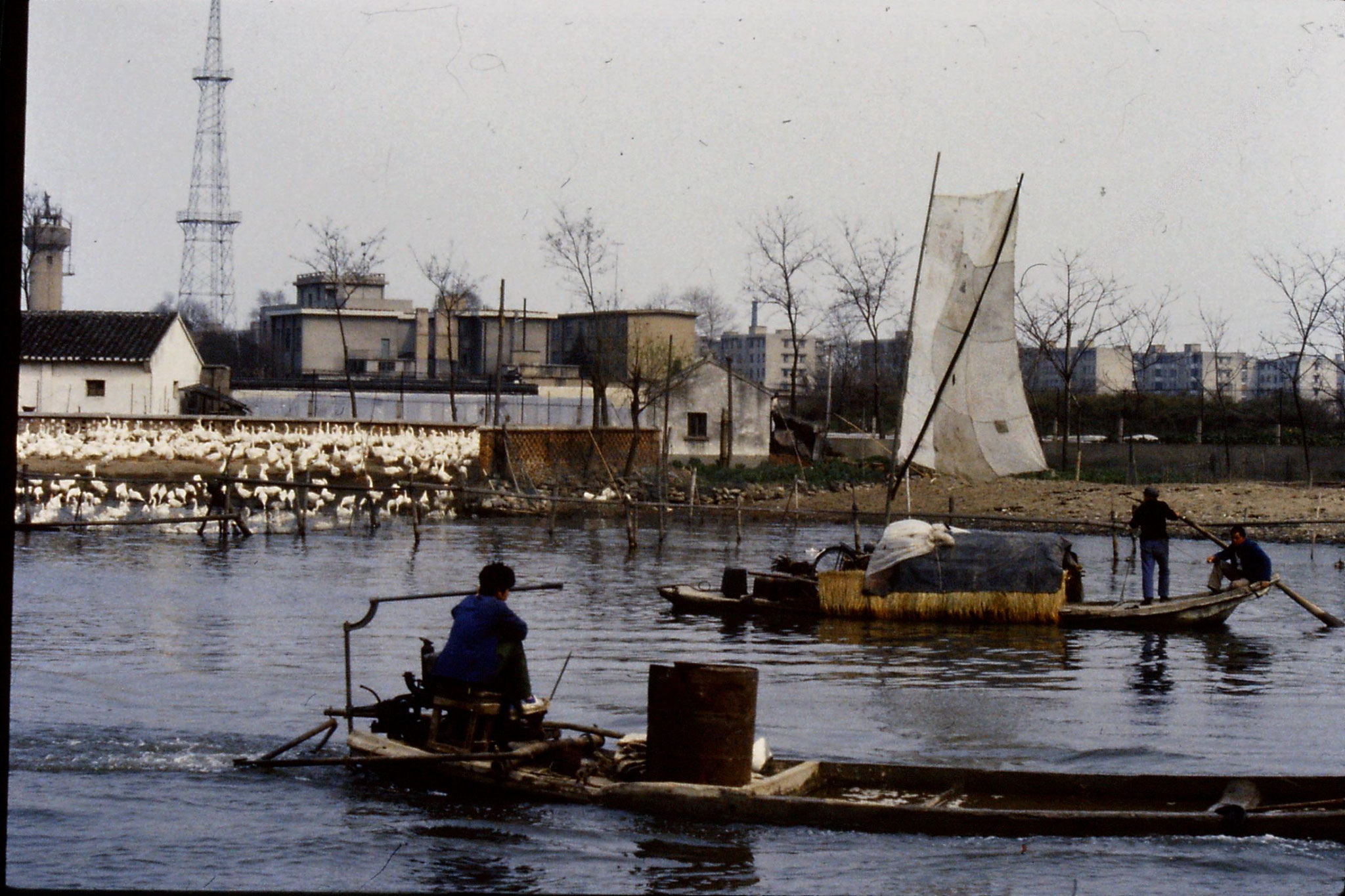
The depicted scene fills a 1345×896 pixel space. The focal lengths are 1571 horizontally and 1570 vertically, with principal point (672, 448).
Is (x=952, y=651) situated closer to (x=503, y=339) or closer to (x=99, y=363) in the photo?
(x=99, y=363)

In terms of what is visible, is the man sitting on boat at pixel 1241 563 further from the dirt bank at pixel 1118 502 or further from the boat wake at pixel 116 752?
the boat wake at pixel 116 752

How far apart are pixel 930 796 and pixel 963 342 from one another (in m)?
14.7

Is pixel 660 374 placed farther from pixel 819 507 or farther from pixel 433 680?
pixel 433 680

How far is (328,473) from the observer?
47.6 metres

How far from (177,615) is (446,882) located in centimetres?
1398

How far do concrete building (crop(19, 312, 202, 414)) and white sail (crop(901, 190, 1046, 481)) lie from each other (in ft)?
111

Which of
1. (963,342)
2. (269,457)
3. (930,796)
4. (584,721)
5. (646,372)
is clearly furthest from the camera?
(646,372)

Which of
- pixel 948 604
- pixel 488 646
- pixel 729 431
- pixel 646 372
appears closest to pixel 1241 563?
pixel 948 604

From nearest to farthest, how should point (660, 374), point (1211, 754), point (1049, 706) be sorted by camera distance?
1. point (1211, 754)
2. point (1049, 706)
3. point (660, 374)

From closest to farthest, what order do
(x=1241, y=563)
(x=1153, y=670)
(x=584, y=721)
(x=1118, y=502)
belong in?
(x=584, y=721) < (x=1153, y=670) < (x=1241, y=563) < (x=1118, y=502)

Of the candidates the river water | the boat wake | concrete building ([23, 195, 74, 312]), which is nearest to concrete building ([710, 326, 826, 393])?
concrete building ([23, 195, 74, 312])

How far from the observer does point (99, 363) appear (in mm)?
51688

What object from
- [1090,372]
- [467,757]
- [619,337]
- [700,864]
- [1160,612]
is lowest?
[700,864]

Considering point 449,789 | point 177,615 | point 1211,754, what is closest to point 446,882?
point 449,789
